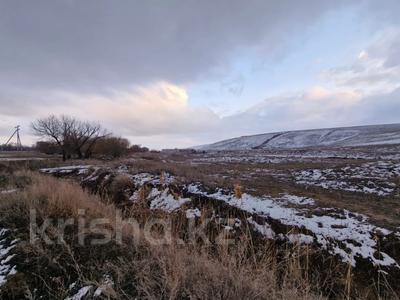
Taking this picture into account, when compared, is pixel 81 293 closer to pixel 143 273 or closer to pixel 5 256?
pixel 143 273

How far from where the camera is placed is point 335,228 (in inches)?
290

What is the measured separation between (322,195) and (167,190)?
591 cm

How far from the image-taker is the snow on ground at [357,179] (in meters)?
13.2

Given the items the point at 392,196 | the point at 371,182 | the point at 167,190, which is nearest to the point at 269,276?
the point at 167,190

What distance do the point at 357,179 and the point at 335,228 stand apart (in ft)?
29.7

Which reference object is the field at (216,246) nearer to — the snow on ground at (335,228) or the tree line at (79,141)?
the snow on ground at (335,228)

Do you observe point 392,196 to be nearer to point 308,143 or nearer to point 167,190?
point 167,190

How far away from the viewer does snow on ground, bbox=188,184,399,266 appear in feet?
20.8

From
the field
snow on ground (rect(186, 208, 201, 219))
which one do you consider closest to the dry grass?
the field

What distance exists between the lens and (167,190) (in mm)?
11664

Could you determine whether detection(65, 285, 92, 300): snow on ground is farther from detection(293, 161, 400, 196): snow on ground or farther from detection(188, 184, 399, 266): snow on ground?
detection(293, 161, 400, 196): snow on ground

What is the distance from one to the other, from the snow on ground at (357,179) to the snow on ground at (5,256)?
1220 cm

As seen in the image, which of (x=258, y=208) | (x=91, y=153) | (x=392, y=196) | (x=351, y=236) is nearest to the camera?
(x=351, y=236)

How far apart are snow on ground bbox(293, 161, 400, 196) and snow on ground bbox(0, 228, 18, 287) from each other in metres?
12.2
